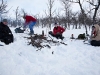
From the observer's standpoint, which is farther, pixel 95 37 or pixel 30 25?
pixel 30 25

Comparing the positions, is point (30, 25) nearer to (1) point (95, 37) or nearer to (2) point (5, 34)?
(2) point (5, 34)

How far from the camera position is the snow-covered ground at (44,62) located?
4203 millimetres

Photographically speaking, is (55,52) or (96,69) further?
(55,52)

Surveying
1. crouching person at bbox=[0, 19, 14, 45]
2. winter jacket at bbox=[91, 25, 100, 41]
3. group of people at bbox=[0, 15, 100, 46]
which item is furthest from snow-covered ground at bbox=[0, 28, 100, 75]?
winter jacket at bbox=[91, 25, 100, 41]

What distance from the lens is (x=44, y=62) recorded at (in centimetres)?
496

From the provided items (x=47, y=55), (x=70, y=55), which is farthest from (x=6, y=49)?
(x=70, y=55)

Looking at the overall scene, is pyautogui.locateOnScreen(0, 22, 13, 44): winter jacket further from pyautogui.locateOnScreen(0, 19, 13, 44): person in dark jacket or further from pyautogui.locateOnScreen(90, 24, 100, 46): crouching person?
pyautogui.locateOnScreen(90, 24, 100, 46): crouching person

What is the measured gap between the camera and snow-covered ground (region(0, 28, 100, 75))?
4203mm

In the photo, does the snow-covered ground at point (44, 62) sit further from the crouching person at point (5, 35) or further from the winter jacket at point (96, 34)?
the winter jacket at point (96, 34)

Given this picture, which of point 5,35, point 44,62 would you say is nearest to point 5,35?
point 5,35

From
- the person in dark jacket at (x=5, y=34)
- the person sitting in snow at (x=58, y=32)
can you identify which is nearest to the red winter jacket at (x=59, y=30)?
the person sitting in snow at (x=58, y=32)

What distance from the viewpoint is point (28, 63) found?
15.3 ft

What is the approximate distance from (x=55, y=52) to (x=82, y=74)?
2057 millimetres

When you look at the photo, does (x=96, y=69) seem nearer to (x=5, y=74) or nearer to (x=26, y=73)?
(x=26, y=73)
